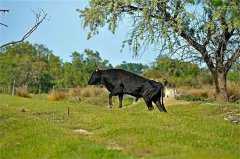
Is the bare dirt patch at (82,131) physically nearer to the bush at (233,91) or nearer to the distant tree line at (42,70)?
the bush at (233,91)

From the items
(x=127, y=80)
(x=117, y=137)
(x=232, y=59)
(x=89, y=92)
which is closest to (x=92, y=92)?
(x=89, y=92)

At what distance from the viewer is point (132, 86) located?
83.7 feet

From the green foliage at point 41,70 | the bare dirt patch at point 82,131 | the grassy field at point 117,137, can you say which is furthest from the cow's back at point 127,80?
the green foliage at point 41,70

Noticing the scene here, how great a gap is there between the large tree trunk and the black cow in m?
14.1

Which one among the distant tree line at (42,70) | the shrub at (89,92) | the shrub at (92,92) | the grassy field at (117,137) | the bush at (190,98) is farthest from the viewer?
Result: the distant tree line at (42,70)

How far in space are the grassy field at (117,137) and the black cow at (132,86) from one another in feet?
13.9

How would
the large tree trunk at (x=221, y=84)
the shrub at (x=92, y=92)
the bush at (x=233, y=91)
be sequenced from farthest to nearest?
1. the shrub at (x=92, y=92)
2. the bush at (x=233, y=91)
3. the large tree trunk at (x=221, y=84)

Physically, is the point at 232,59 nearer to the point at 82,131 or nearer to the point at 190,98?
the point at 190,98

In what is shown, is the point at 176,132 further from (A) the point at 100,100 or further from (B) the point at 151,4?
(A) the point at 100,100

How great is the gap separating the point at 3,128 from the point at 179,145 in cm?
559

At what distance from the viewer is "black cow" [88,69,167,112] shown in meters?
25.0

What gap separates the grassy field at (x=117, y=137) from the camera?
1418cm

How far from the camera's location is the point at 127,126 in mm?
17469

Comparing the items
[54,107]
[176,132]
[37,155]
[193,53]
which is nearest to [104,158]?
[37,155]
